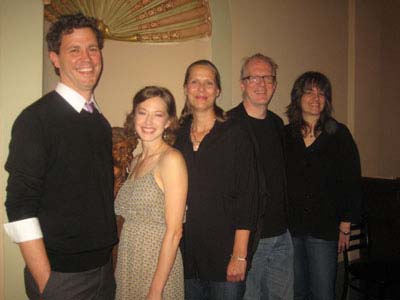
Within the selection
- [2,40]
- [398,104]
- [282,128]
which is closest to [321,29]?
[398,104]

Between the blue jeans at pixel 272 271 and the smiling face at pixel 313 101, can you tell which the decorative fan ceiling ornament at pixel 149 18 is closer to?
the smiling face at pixel 313 101

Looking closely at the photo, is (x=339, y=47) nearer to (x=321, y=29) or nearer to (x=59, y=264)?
(x=321, y=29)

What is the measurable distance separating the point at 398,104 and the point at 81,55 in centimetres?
359

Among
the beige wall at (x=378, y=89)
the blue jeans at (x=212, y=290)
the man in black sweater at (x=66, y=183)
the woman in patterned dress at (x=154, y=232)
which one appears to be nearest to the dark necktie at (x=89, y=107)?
the man in black sweater at (x=66, y=183)

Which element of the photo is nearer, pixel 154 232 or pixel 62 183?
pixel 62 183

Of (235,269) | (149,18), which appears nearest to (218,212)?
(235,269)

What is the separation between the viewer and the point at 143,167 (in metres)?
1.52

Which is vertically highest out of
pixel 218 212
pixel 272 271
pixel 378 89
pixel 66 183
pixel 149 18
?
pixel 149 18

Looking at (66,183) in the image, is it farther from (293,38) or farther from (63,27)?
(293,38)

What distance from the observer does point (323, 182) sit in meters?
1.99

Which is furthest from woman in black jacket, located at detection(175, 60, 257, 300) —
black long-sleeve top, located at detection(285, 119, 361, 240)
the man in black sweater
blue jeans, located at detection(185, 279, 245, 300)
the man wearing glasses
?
black long-sleeve top, located at detection(285, 119, 361, 240)

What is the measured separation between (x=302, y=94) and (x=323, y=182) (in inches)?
21.7

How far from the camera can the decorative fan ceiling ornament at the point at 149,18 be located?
7.45 feet

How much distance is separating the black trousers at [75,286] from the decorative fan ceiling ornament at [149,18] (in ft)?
5.22
